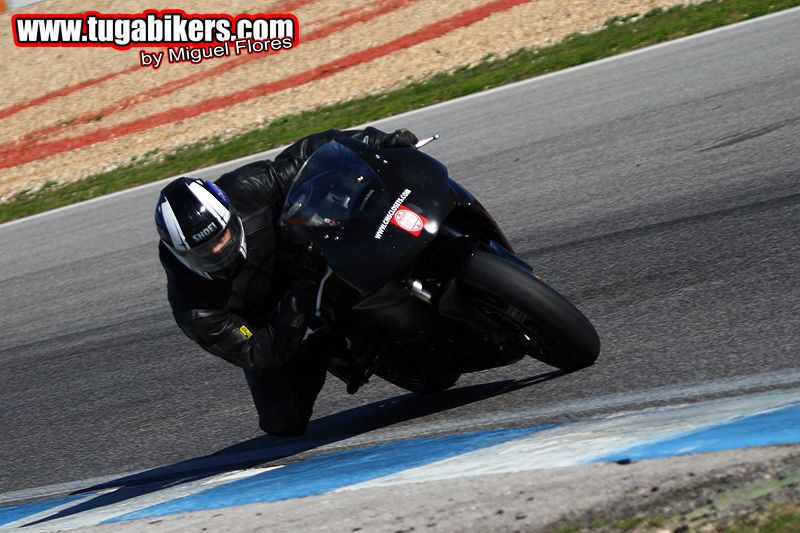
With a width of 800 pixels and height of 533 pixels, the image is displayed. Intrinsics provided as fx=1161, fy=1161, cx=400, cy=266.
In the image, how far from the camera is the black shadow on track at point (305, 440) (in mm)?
5082

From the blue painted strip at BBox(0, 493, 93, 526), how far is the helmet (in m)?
1.37

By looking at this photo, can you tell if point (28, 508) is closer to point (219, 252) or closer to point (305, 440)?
point (305, 440)

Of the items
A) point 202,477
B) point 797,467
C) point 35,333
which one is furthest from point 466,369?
point 35,333

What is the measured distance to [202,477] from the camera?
505 cm

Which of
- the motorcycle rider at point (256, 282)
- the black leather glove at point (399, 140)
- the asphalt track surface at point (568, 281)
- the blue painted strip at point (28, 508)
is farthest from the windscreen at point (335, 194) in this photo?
the blue painted strip at point (28, 508)

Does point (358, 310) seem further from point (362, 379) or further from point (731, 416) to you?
point (731, 416)

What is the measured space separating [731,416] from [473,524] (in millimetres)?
944

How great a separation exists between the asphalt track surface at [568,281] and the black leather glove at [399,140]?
1.15 meters

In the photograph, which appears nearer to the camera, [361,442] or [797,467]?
[797,467]

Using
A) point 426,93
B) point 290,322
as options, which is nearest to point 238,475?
point 290,322

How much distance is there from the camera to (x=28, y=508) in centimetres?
532

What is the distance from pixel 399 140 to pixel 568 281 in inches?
71.3

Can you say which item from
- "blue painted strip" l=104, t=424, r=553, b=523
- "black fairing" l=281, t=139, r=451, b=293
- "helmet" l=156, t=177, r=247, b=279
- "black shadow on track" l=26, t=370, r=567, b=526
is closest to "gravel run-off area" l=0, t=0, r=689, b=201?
"black shadow on track" l=26, t=370, r=567, b=526

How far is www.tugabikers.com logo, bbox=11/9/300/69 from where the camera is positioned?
20.1 metres
